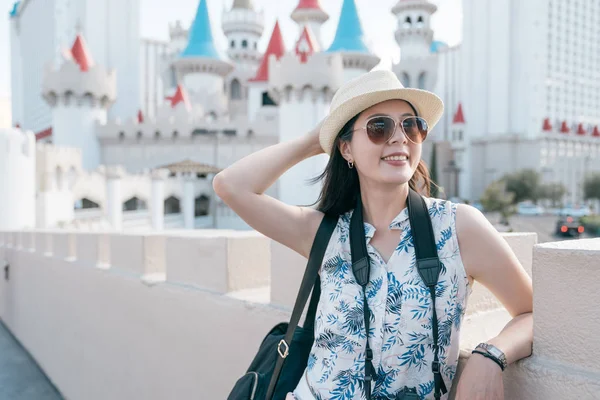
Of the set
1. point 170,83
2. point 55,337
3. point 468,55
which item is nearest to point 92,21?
point 170,83

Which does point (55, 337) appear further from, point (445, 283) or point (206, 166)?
point (206, 166)

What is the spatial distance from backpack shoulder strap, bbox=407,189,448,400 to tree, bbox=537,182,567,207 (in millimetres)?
33204

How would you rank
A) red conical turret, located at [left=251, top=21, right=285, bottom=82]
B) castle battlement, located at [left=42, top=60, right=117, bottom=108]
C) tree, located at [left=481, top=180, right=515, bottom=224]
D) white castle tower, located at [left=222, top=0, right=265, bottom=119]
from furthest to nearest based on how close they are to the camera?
1. white castle tower, located at [left=222, top=0, right=265, bottom=119]
2. red conical turret, located at [left=251, top=21, right=285, bottom=82]
3. castle battlement, located at [left=42, top=60, right=117, bottom=108]
4. tree, located at [left=481, top=180, right=515, bottom=224]

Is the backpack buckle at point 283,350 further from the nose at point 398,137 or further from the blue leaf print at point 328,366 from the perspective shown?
the nose at point 398,137

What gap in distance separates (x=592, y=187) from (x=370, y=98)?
37.0 meters

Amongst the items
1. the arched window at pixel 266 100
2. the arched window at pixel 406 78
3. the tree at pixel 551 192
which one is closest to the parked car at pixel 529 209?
the tree at pixel 551 192

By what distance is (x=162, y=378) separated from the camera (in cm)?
326

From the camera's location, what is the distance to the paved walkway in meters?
5.01

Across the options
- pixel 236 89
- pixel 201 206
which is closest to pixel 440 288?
pixel 201 206

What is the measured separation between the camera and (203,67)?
3244 centimetres

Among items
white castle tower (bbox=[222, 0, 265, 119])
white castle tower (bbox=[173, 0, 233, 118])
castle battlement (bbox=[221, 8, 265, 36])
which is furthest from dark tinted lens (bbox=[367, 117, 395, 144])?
castle battlement (bbox=[221, 8, 265, 36])

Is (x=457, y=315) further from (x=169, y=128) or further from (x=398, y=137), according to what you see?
(x=169, y=128)

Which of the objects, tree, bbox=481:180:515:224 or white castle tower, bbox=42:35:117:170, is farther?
white castle tower, bbox=42:35:117:170

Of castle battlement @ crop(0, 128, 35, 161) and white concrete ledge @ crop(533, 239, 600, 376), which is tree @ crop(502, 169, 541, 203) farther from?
white concrete ledge @ crop(533, 239, 600, 376)
